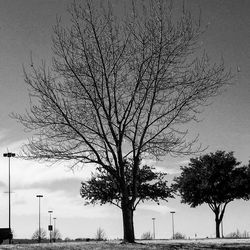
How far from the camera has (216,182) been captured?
57719 mm

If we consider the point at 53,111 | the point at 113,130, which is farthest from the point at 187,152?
the point at 53,111

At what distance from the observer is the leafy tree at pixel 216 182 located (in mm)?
56844

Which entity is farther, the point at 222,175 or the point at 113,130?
the point at 222,175

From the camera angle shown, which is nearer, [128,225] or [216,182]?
[128,225]

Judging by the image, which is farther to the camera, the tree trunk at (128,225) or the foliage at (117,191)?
the foliage at (117,191)

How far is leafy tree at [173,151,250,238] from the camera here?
5684 centimetres

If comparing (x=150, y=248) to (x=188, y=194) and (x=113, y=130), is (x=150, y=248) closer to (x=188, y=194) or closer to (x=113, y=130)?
(x=113, y=130)

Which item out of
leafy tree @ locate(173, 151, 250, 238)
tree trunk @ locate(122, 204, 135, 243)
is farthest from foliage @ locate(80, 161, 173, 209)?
tree trunk @ locate(122, 204, 135, 243)

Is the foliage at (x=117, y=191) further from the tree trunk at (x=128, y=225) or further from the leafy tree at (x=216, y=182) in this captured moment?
the tree trunk at (x=128, y=225)

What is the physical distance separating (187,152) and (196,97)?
8.96ft

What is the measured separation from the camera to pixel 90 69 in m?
20.9

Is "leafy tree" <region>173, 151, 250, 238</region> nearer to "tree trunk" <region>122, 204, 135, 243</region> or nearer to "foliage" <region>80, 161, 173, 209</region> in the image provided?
"foliage" <region>80, 161, 173, 209</region>

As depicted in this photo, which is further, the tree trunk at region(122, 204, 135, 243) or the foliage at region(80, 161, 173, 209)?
the foliage at region(80, 161, 173, 209)

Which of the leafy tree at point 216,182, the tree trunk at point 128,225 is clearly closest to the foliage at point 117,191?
the leafy tree at point 216,182
